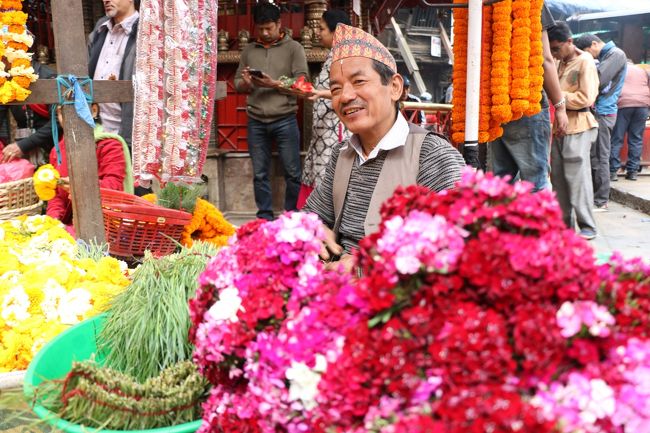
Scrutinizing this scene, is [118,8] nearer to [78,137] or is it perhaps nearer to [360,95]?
[78,137]

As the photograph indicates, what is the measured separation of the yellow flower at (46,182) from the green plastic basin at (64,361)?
1.74 m

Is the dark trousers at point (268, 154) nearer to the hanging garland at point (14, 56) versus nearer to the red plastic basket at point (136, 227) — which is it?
the red plastic basket at point (136, 227)

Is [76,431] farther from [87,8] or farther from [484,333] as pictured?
[87,8]

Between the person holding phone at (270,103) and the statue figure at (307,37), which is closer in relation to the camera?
the person holding phone at (270,103)

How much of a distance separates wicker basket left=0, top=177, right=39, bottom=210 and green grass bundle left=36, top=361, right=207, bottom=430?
6.72ft

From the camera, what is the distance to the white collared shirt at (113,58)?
388cm

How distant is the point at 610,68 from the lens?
7.90 meters

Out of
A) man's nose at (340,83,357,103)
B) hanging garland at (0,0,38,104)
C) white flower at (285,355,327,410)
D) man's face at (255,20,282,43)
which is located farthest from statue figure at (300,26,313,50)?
white flower at (285,355,327,410)

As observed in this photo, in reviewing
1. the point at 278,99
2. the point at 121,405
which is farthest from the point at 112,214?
the point at 278,99

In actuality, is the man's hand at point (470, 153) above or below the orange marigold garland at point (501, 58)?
below

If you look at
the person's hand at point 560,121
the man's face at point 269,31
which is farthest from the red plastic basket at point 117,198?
the person's hand at point 560,121

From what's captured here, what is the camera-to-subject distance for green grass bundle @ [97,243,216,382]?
5.01 ft

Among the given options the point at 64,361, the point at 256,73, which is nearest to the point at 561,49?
the point at 256,73

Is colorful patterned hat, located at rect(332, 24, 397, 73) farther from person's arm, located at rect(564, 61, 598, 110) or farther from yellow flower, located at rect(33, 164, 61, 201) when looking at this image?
person's arm, located at rect(564, 61, 598, 110)
